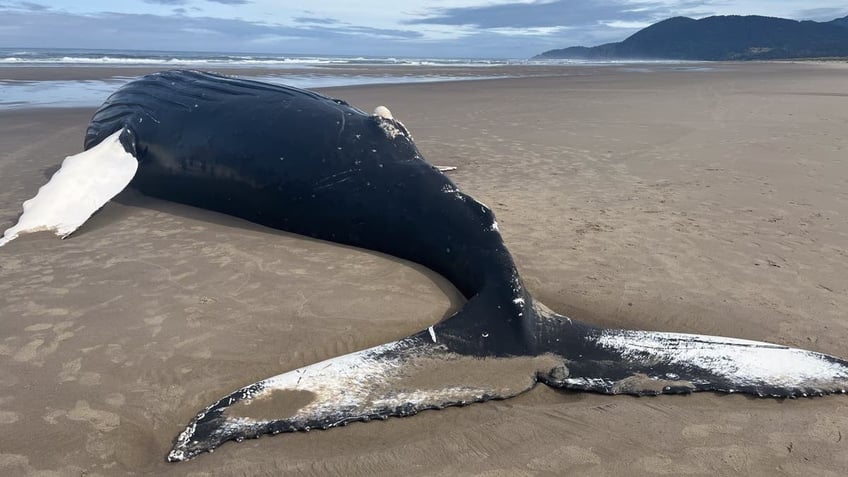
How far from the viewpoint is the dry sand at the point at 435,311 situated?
2.74 meters

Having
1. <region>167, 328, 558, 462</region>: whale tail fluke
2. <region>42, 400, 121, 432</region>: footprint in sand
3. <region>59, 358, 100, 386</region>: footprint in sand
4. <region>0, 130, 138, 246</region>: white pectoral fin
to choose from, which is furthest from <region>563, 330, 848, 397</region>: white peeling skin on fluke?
<region>0, 130, 138, 246</region>: white pectoral fin

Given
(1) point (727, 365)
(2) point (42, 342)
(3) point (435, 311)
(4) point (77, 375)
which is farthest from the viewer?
(3) point (435, 311)

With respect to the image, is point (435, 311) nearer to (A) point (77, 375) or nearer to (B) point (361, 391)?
(B) point (361, 391)

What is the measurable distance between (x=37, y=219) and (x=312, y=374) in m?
4.30

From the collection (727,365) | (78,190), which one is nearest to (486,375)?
(727,365)

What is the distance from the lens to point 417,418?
2.95 metres

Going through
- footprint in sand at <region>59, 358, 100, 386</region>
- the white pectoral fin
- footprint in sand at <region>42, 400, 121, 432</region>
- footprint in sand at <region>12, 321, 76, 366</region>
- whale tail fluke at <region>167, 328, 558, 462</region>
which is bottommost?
footprint in sand at <region>42, 400, 121, 432</region>

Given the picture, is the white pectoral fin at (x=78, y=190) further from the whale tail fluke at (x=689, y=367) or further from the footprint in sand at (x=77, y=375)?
the whale tail fluke at (x=689, y=367)

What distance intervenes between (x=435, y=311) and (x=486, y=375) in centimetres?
108

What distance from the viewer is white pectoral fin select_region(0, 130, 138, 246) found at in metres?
5.66

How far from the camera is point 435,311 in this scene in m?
4.21

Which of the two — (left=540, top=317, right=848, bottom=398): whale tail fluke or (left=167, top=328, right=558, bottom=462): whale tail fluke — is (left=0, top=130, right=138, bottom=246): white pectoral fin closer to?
(left=167, top=328, right=558, bottom=462): whale tail fluke

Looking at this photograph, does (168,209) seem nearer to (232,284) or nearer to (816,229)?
(232,284)

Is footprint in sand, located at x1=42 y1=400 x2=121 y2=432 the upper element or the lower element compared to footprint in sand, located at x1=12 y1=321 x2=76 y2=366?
lower
